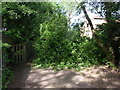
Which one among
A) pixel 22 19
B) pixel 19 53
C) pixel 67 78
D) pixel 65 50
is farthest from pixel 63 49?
pixel 22 19

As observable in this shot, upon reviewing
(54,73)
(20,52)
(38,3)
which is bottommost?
(54,73)

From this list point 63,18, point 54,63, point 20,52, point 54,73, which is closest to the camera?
point 54,73

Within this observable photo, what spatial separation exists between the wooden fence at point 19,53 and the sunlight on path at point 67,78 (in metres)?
1.49

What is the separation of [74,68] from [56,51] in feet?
5.87

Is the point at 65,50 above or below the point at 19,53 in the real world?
above

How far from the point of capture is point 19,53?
6.99 m

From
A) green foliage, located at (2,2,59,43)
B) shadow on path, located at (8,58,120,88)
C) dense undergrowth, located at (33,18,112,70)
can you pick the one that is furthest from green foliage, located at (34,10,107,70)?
shadow on path, located at (8,58,120,88)

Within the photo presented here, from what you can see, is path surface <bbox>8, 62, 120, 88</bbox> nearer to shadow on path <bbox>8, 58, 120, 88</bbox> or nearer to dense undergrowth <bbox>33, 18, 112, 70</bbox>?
shadow on path <bbox>8, 58, 120, 88</bbox>

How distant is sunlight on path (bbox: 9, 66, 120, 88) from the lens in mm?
4105

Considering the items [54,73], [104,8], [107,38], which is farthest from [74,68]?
[104,8]

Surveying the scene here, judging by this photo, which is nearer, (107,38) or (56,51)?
(107,38)

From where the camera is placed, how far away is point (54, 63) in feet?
21.4

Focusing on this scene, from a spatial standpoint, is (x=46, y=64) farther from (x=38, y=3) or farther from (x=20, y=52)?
(x=38, y=3)

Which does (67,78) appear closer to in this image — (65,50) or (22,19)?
(65,50)
